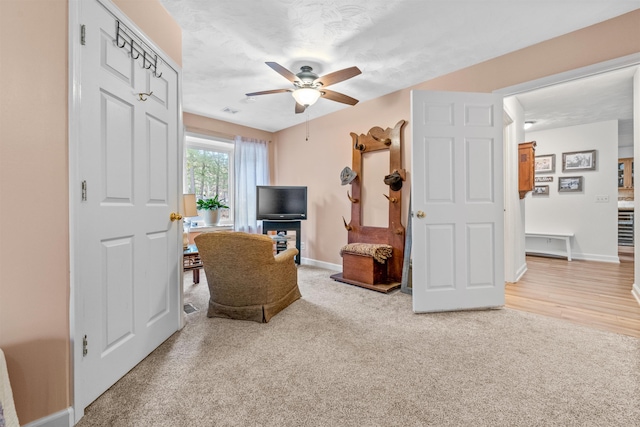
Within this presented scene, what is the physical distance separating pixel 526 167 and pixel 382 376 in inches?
140

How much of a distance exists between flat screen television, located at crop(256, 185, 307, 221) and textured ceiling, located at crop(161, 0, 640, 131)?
175cm

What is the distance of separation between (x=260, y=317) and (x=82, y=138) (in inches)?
69.5

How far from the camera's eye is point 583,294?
3.14 meters

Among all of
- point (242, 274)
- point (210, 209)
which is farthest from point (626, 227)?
point (210, 209)

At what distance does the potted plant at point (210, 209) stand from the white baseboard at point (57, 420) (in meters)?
3.55

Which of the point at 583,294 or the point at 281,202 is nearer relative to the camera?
the point at 583,294

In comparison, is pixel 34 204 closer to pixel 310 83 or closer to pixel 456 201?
pixel 310 83

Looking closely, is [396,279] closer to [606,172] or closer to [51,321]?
[51,321]

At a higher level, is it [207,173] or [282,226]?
[207,173]

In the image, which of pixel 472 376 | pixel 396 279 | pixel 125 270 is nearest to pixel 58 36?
pixel 125 270

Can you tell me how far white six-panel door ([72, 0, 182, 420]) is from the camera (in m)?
1.41

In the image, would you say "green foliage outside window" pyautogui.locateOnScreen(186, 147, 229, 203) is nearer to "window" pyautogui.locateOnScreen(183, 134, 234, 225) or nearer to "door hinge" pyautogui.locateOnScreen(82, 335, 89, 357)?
"window" pyautogui.locateOnScreen(183, 134, 234, 225)

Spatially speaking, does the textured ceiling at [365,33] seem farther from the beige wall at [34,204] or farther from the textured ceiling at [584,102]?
the beige wall at [34,204]

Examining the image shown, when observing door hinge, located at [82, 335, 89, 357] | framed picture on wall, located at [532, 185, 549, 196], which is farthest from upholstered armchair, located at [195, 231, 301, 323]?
framed picture on wall, located at [532, 185, 549, 196]
